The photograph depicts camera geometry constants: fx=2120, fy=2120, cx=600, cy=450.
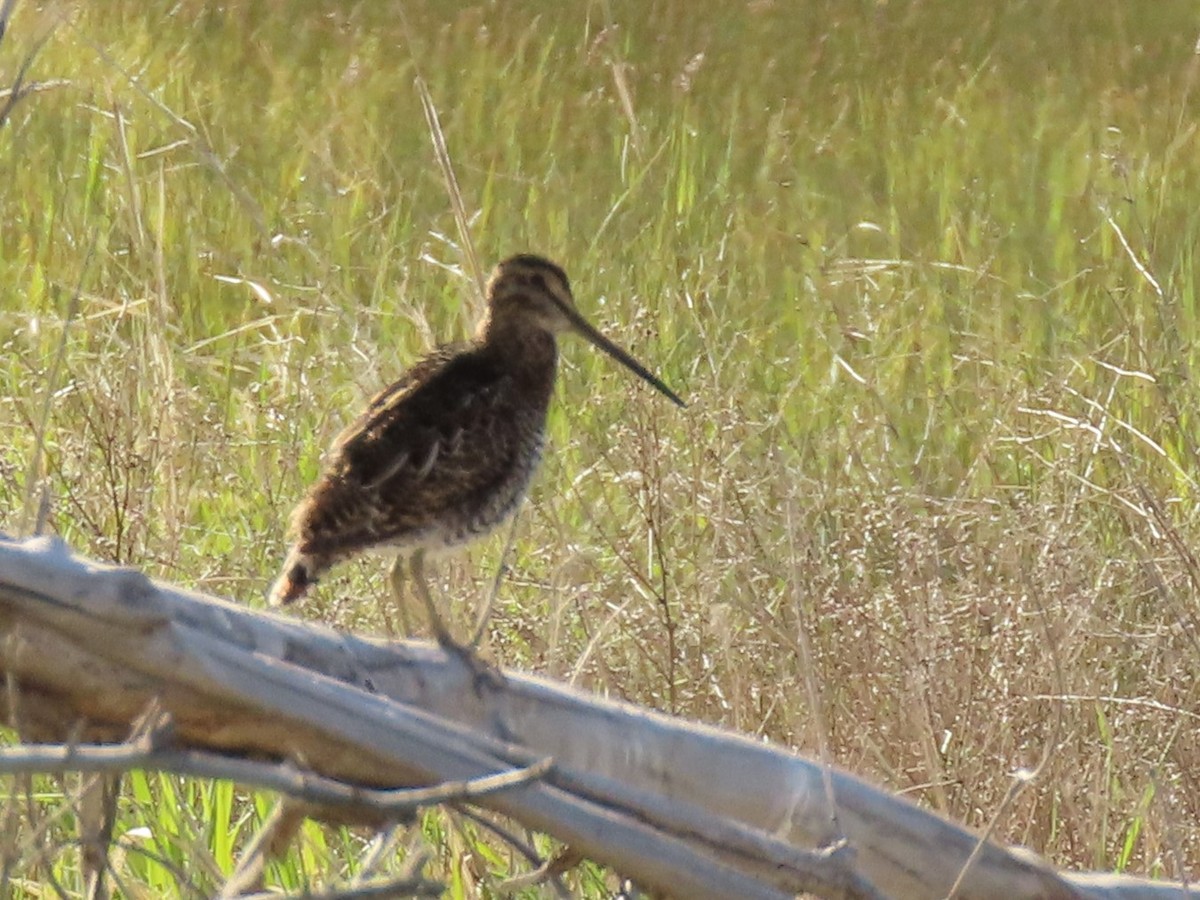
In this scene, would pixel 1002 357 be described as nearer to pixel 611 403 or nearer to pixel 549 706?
pixel 611 403

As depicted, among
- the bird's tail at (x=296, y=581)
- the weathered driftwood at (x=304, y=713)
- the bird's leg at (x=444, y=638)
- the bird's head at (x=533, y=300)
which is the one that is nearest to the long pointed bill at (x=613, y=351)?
the bird's head at (x=533, y=300)

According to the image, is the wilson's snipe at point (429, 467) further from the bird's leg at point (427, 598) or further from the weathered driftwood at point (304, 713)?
the weathered driftwood at point (304, 713)

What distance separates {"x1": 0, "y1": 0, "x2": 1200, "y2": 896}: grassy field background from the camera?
3334 mm

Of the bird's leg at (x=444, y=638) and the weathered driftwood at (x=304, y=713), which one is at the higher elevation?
the weathered driftwood at (x=304, y=713)

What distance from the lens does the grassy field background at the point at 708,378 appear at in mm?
3334

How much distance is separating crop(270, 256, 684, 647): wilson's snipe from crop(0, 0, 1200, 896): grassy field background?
0.51 feet

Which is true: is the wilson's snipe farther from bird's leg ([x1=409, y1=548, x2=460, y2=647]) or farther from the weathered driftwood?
the weathered driftwood

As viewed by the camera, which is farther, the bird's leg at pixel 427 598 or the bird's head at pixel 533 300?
the bird's head at pixel 533 300

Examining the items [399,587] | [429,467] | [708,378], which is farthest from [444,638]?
[708,378]

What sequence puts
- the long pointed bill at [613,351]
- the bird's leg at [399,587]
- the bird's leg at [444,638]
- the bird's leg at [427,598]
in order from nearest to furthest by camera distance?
the bird's leg at [444,638], the bird's leg at [427,598], the bird's leg at [399,587], the long pointed bill at [613,351]

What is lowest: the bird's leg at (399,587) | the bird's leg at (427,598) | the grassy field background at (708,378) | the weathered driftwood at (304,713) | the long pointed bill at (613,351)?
the grassy field background at (708,378)

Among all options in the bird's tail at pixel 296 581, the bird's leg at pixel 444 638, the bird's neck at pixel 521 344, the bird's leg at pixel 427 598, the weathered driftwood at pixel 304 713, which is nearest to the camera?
the weathered driftwood at pixel 304 713

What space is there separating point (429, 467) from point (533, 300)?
0.71 metres

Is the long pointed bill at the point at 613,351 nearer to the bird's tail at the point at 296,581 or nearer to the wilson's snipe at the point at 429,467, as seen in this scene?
the wilson's snipe at the point at 429,467
